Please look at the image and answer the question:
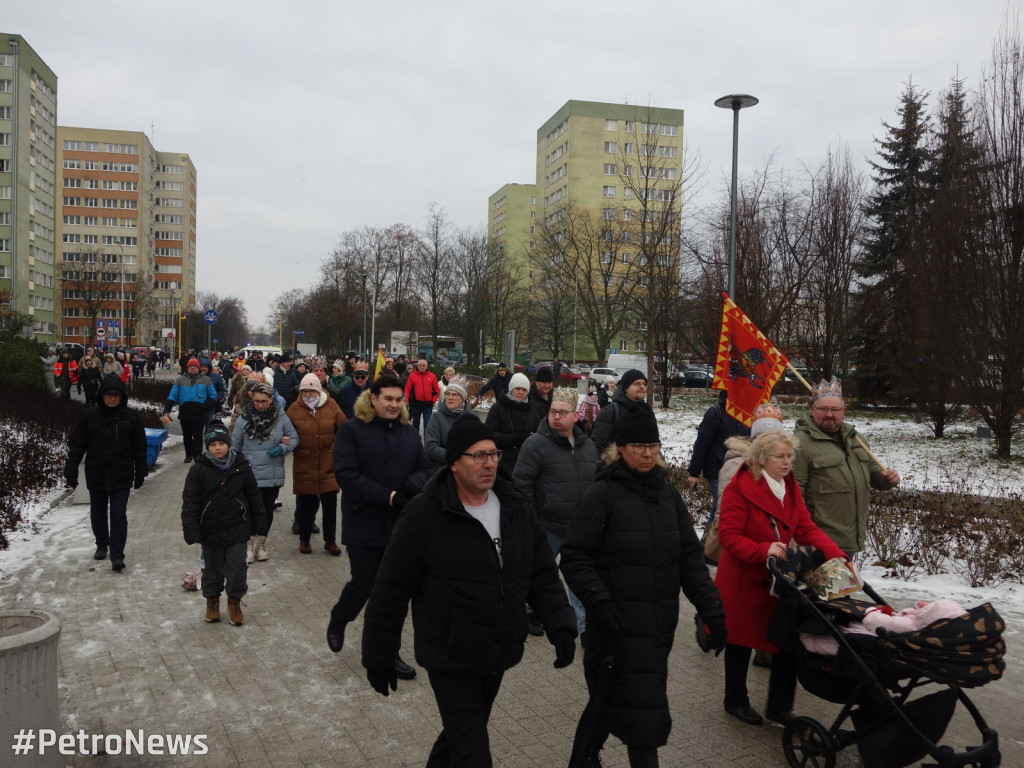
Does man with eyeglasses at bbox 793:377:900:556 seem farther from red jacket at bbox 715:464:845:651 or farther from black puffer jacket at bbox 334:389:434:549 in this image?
black puffer jacket at bbox 334:389:434:549

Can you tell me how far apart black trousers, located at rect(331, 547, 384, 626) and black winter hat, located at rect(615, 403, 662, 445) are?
2.31 m

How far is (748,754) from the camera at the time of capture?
14.8 feet

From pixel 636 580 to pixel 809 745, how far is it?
4.61 ft

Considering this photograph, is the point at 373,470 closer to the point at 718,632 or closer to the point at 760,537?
the point at 760,537

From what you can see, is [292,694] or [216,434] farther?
[216,434]

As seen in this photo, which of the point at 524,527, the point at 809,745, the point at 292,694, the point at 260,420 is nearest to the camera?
the point at 524,527

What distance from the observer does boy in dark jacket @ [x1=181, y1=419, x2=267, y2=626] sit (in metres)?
6.51

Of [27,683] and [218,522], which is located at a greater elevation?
[218,522]

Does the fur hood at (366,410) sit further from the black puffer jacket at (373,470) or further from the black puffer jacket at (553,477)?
the black puffer jacket at (553,477)

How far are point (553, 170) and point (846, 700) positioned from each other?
327ft

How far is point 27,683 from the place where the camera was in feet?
12.3

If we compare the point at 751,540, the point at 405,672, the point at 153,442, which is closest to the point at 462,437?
the point at 751,540

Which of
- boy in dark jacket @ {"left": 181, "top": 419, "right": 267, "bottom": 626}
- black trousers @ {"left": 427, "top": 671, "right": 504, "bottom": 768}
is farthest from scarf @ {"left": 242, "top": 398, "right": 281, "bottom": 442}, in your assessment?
black trousers @ {"left": 427, "top": 671, "right": 504, "bottom": 768}

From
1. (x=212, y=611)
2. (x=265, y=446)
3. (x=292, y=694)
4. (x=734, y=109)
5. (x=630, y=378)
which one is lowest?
(x=292, y=694)
